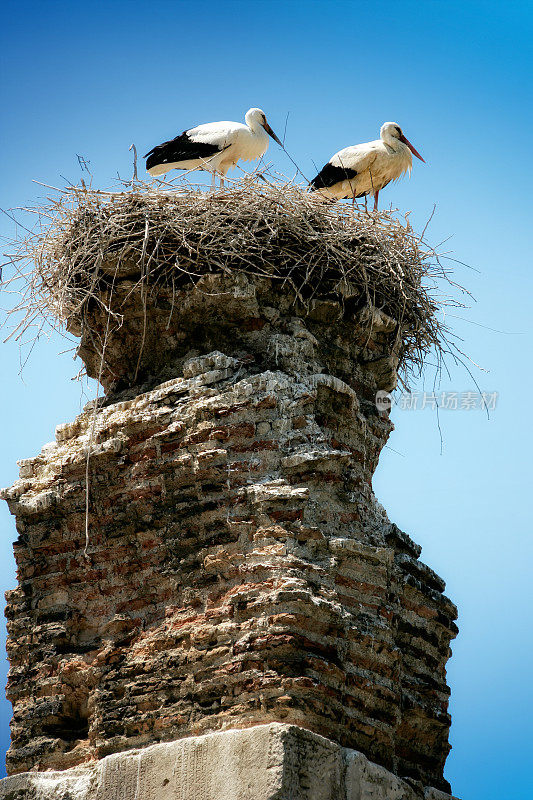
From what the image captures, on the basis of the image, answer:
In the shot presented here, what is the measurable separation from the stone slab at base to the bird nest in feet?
7.75

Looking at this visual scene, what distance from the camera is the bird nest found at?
649 centimetres

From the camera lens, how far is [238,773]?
4.76 m

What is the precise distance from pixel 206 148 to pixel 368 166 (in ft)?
5.41

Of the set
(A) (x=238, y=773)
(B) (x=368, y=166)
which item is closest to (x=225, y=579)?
(A) (x=238, y=773)

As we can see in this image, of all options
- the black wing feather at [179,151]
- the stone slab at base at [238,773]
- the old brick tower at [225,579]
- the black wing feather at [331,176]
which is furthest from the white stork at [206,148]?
the stone slab at base at [238,773]

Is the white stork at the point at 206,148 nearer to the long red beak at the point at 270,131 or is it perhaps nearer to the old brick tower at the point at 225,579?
the long red beak at the point at 270,131

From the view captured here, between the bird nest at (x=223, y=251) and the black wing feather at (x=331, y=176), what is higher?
the black wing feather at (x=331, y=176)

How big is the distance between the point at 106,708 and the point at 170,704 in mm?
370

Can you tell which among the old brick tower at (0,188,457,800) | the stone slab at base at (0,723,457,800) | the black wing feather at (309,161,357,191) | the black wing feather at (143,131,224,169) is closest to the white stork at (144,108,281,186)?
the black wing feather at (143,131,224,169)

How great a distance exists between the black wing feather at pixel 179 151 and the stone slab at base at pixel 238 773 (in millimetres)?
5172

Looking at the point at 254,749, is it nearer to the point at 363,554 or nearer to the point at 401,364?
the point at 363,554

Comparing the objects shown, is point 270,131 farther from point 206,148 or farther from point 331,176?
point 206,148

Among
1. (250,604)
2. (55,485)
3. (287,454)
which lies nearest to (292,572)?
(250,604)

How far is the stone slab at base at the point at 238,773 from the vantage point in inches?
185
